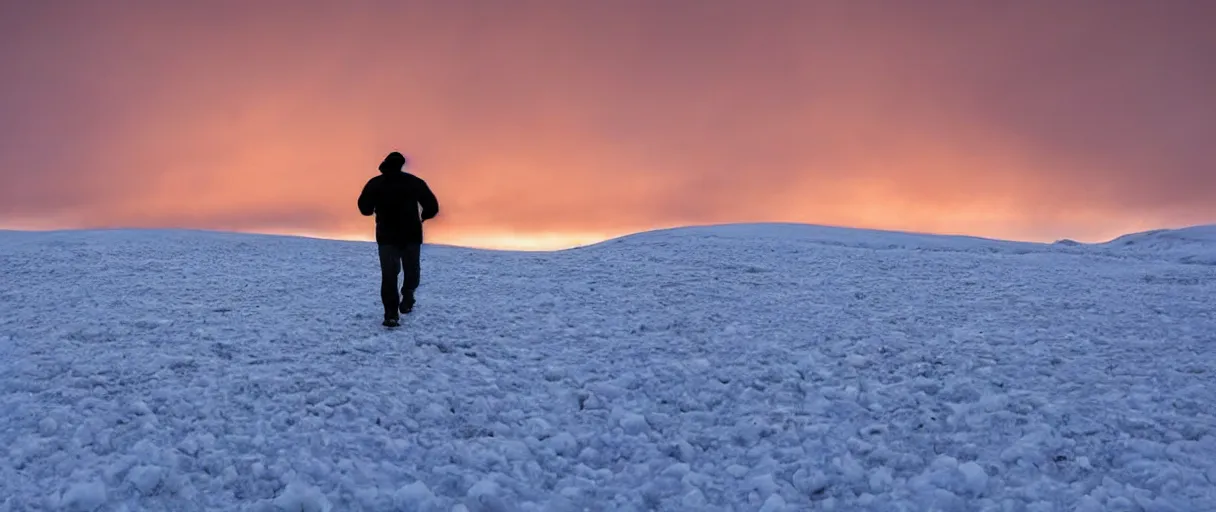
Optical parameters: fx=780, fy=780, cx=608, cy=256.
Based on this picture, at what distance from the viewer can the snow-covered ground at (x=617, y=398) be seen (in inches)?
263

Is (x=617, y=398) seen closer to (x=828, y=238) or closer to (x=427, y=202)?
(x=427, y=202)

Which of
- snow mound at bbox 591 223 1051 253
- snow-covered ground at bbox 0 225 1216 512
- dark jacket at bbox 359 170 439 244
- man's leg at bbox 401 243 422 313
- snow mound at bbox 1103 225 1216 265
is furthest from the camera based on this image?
snow mound at bbox 1103 225 1216 265

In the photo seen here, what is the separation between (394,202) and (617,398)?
5173 millimetres

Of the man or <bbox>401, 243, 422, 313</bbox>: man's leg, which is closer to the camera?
the man

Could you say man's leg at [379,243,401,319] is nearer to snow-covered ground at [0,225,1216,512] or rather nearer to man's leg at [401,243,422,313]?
man's leg at [401,243,422,313]

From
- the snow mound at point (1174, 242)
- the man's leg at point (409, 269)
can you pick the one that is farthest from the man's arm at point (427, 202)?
the snow mound at point (1174, 242)

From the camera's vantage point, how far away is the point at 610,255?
2000cm

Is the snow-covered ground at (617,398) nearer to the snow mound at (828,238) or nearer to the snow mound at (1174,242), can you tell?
the snow mound at (828,238)

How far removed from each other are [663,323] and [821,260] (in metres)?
8.46

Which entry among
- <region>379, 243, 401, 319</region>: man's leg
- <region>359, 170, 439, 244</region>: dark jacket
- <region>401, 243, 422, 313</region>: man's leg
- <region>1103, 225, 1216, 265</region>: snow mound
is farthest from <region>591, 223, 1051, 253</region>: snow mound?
<region>379, 243, 401, 319</region>: man's leg

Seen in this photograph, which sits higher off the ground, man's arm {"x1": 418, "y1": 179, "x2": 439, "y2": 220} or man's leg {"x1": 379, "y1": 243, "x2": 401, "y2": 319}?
man's arm {"x1": 418, "y1": 179, "x2": 439, "y2": 220}

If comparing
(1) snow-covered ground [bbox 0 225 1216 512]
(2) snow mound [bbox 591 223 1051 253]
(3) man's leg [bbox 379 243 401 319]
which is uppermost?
(2) snow mound [bbox 591 223 1051 253]

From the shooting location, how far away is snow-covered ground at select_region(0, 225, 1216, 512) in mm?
6668

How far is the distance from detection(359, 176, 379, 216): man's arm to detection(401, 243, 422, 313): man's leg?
759 millimetres
